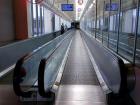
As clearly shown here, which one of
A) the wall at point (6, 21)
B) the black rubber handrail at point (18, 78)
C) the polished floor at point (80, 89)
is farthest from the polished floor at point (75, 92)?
the wall at point (6, 21)

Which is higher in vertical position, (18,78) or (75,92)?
(18,78)

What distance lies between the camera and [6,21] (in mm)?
12336

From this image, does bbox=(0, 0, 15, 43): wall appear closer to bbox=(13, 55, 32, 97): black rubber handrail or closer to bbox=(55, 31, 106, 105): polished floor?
bbox=(55, 31, 106, 105): polished floor

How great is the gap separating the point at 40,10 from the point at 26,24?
6.66m

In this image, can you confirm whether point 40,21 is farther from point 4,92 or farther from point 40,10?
point 4,92

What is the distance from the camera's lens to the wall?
38.4 ft

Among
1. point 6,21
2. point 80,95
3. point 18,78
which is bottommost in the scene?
point 80,95

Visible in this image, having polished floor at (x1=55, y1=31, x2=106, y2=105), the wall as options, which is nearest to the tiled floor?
polished floor at (x1=55, y1=31, x2=106, y2=105)

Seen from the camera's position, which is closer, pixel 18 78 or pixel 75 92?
pixel 18 78

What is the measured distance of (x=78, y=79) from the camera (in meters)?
6.13

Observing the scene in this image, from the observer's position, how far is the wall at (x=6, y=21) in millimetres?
11719

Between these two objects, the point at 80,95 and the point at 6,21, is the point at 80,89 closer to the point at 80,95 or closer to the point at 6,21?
the point at 80,95

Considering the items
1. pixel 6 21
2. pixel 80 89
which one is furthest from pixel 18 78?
pixel 6 21

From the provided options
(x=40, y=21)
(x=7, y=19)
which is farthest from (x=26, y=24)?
(x=40, y=21)
